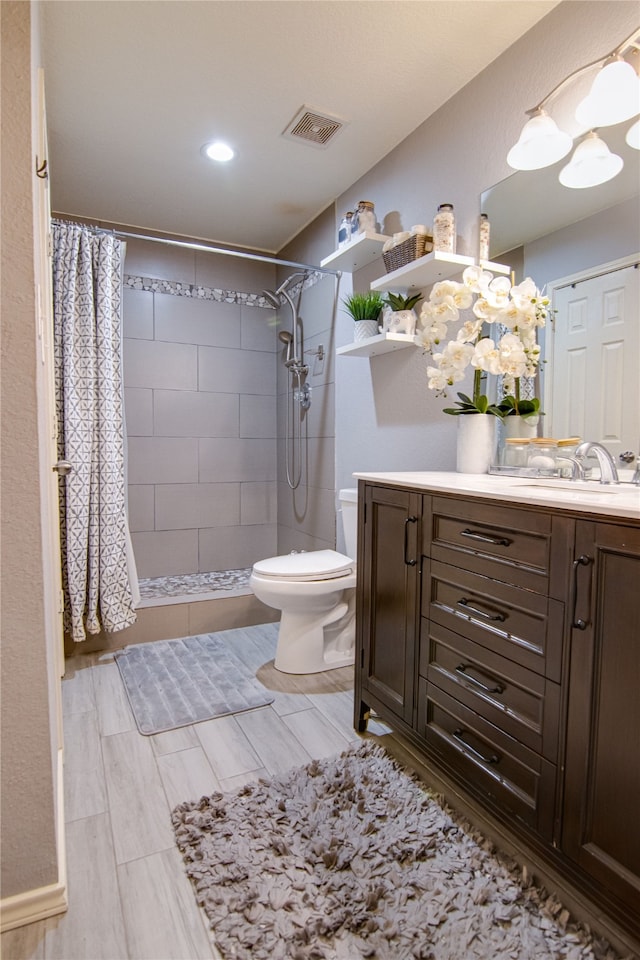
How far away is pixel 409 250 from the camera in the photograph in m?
2.11

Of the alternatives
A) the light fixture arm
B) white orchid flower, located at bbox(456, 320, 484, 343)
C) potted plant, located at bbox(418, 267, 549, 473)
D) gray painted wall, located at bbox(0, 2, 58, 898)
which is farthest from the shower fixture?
gray painted wall, located at bbox(0, 2, 58, 898)

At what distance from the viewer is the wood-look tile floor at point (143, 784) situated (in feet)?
3.61

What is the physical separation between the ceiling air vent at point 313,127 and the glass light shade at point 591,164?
3.52 feet

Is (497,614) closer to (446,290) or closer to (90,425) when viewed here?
(446,290)

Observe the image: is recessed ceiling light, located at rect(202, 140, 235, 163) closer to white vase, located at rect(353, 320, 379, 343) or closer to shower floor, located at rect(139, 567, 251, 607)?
white vase, located at rect(353, 320, 379, 343)

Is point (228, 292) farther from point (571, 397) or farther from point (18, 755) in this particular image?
point (18, 755)

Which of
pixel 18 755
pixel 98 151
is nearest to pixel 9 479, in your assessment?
pixel 18 755

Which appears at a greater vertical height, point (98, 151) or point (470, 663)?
point (98, 151)

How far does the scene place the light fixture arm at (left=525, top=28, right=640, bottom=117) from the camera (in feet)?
4.53

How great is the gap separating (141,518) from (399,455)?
6.05ft

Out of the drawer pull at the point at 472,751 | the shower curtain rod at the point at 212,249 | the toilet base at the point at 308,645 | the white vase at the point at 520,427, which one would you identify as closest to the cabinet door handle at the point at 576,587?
the drawer pull at the point at 472,751

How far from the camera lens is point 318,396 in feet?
10.6

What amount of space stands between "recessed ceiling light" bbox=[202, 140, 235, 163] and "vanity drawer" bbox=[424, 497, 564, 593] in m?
2.01

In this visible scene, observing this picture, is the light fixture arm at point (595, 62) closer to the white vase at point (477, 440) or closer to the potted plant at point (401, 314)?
the potted plant at point (401, 314)
